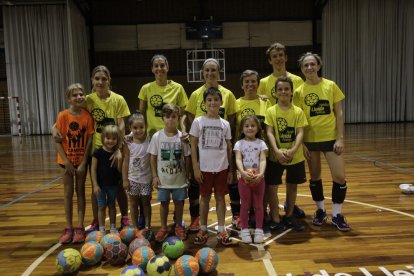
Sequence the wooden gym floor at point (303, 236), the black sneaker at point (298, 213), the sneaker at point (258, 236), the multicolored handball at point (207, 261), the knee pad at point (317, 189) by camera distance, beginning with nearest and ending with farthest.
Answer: the multicolored handball at point (207, 261)
the wooden gym floor at point (303, 236)
the sneaker at point (258, 236)
the knee pad at point (317, 189)
the black sneaker at point (298, 213)

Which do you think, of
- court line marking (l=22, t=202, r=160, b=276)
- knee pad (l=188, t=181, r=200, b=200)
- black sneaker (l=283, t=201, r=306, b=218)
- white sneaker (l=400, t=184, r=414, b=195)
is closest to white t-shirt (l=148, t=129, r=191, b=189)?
knee pad (l=188, t=181, r=200, b=200)

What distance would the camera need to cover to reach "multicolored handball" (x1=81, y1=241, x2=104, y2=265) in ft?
9.87

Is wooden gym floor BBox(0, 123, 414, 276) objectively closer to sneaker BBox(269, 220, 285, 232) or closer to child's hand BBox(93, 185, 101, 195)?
sneaker BBox(269, 220, 285, 232)

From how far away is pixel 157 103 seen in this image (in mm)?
3904

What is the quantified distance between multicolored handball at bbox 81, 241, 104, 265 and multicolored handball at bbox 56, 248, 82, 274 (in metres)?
0.08

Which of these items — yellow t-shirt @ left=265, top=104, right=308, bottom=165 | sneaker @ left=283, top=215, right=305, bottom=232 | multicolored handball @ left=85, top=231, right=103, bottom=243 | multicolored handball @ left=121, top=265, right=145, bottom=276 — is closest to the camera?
multicolored handball @ left=121, top=265, right=145, bottom=276

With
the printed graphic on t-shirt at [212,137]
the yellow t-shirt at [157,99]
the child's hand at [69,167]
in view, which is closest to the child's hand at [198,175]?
the printed graphic on t-shirt at [212,137]

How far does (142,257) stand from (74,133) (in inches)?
56.0

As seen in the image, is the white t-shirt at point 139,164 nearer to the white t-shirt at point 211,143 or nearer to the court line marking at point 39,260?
the white t-shirt at point 211,143

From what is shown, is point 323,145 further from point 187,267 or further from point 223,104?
point 187,267

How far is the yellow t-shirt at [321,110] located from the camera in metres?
3.71

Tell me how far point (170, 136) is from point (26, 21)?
13319mm

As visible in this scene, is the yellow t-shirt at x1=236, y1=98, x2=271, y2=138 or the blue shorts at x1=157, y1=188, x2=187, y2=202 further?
the yellow t-shirt at x1=236, y1=98, x2=271, y2=138

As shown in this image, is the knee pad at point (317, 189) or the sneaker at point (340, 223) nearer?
the sneaker at point (340, 223)
